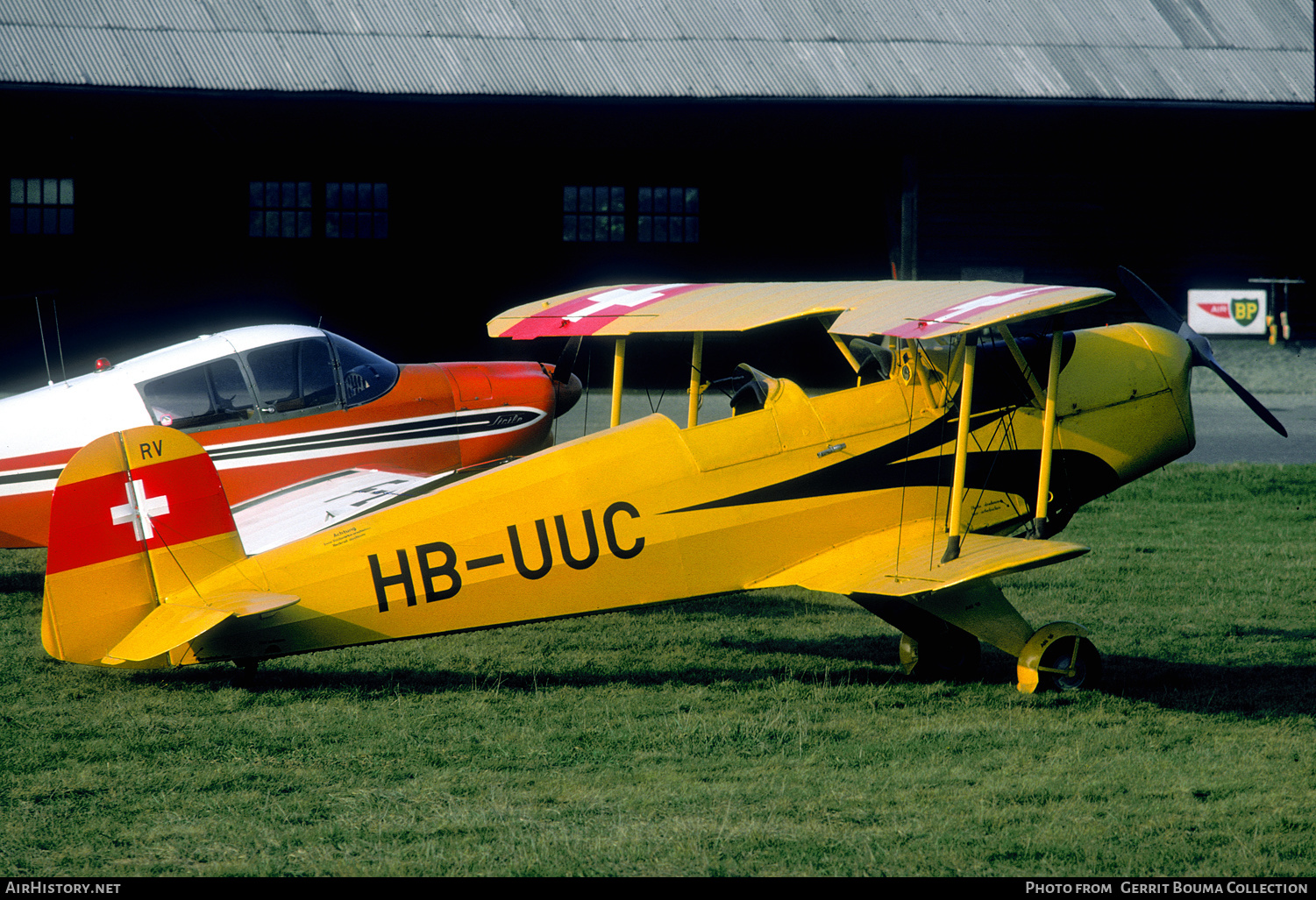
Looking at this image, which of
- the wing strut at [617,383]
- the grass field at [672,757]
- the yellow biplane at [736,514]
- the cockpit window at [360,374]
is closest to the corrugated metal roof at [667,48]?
the cockpit window at [360,374]

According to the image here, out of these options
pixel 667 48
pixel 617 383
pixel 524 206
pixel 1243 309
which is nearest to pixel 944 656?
pixel 617 383

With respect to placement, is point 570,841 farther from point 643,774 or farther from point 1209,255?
point 1209,255

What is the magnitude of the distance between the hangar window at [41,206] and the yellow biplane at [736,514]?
1578cm

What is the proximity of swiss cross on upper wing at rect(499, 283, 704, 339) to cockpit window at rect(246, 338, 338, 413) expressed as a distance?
1456 millimetres

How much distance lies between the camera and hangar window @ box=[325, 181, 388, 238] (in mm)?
21078

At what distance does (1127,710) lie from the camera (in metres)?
6.41

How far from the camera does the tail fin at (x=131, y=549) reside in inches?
237

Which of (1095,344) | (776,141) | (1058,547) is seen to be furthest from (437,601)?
(776,141)

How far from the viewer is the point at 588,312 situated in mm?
8062

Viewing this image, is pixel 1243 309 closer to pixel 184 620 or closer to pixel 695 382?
pixel 695 382

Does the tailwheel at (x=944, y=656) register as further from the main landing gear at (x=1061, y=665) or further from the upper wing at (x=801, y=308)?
the upper wing at (x=801, y=308)

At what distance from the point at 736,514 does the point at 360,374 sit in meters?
3.54

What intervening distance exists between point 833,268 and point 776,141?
3.06 metres

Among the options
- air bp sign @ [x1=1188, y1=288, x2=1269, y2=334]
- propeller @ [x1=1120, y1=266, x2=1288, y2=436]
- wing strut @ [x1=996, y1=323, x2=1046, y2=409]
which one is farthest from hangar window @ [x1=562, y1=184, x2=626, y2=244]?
wing strut @ [x1=996, y1=323, x2=1046, y2=409]
